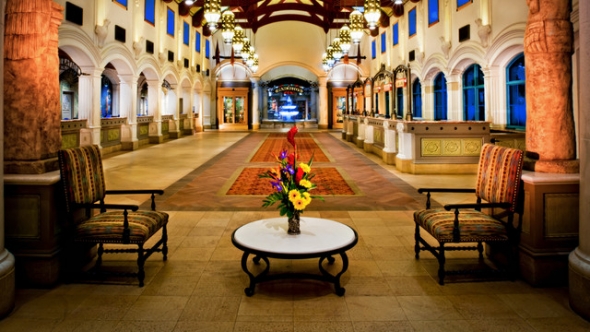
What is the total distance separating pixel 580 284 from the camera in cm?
271

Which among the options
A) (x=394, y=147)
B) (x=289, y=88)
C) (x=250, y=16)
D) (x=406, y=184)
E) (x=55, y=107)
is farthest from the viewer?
(x=289, y=88)

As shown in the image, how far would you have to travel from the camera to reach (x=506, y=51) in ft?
34.8

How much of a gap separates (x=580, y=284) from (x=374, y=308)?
1.27m

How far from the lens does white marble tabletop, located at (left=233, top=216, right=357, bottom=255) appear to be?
292 cm

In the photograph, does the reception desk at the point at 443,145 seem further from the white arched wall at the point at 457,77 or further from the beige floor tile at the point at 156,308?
the beige floor tile at the point at 156,308

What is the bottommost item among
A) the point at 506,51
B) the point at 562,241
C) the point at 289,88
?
the point at 562,241

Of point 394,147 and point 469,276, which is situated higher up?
point 394,147

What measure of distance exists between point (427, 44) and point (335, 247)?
14193 millimetres

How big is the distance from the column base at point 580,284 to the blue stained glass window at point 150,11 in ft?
50.2

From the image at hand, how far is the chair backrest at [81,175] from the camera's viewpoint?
3.27 meters

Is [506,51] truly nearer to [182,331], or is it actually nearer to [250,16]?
[182,331]

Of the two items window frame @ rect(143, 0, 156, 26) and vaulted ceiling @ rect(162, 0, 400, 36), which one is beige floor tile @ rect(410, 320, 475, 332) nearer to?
window frame @ rect(143, 0, 156, 26)

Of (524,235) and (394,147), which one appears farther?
(394,147)

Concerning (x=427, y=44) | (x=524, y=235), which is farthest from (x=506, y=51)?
(x=524, y=235)
